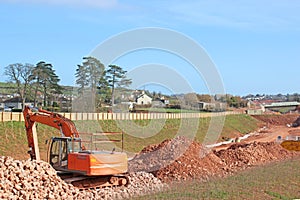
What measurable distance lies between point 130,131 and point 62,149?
110ft

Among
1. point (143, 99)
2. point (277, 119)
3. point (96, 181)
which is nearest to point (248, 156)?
point (96, 181)

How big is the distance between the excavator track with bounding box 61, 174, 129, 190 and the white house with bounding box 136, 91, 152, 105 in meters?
21.8

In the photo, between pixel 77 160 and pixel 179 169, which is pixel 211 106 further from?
pixel 77 160

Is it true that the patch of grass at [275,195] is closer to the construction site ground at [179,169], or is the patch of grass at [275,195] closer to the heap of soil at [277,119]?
the construction site ground at [179,169]

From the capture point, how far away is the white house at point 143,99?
42803 millimetres

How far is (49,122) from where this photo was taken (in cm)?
1928

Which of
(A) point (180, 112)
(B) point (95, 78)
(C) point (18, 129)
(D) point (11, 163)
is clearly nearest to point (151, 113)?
(A) point (180, 112)

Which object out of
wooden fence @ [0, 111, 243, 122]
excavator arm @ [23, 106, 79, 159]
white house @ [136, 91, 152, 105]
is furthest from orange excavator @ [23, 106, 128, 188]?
white house @ [136, 91, 152, 105]

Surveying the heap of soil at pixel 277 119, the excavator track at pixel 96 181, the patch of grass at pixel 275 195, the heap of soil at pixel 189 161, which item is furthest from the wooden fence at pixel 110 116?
the heap of soil at pixel 277 119

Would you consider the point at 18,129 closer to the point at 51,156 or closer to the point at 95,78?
the point at 95,78

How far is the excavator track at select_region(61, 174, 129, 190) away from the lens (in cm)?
1791

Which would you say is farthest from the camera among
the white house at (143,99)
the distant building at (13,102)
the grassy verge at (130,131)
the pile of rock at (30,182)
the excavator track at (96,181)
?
the distant building at (13,102)

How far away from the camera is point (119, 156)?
1811 centimetres

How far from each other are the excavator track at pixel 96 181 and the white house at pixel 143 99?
21818 millimetres
